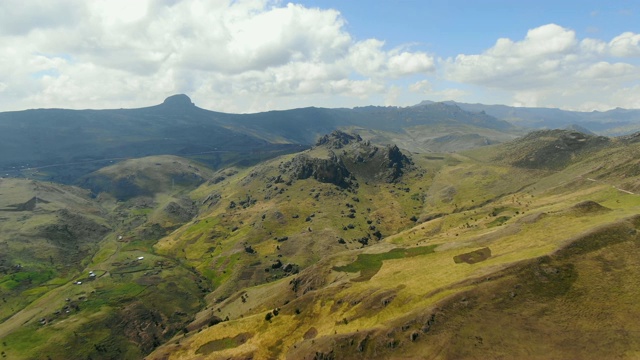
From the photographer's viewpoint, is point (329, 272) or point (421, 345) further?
point (329, 272)

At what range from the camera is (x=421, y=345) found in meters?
91.2

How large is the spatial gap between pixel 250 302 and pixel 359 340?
313 ft

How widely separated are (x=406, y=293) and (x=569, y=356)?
43729 millimetres

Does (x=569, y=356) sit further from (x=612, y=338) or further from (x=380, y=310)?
(x=380, y=310)

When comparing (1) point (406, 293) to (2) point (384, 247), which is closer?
(1) point (406, 293)

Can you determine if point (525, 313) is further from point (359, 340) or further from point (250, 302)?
point (250, 302)

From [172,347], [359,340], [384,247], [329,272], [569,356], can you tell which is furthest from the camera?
[384,247]

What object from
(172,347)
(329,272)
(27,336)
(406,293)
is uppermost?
(406,293)

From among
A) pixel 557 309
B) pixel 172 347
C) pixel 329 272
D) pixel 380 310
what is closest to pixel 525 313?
pixel 557 309

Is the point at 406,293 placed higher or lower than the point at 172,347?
higher

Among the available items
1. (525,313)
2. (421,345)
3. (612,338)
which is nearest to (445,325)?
(421,345)

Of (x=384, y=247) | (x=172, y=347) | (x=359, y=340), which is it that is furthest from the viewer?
(x=384, y=247)

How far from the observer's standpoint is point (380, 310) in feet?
372

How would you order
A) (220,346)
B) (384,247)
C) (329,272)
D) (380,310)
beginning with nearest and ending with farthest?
1. (380,310)
2. (220,346)
3. (329,272)
4. (384,247)
